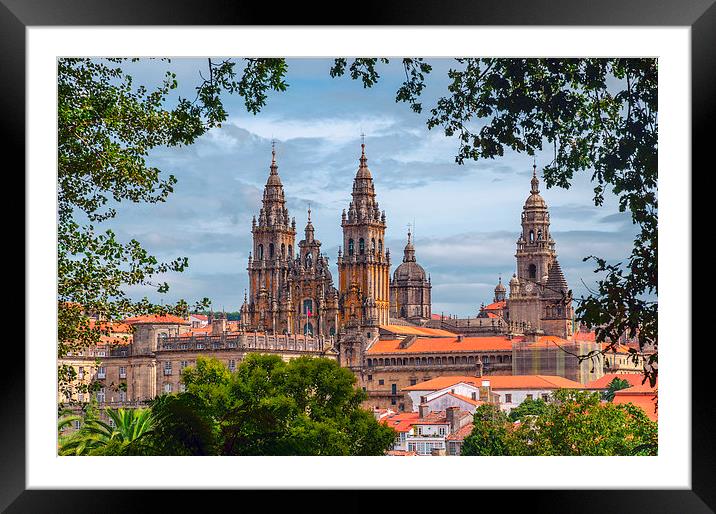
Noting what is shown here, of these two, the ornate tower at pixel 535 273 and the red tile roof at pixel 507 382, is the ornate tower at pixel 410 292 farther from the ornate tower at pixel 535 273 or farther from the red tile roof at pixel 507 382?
the red tile roof at pixel 507 382

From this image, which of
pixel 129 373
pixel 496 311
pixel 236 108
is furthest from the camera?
pixel 496 311

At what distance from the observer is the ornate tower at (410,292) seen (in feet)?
152

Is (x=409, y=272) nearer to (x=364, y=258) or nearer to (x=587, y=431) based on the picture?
(x=364, y=258)

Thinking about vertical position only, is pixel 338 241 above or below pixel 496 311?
above

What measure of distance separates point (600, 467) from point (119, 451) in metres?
1.86

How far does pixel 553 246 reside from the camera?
45781 millimetres

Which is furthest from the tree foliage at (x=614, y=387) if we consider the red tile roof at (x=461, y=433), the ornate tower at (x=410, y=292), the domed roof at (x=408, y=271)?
the domed roof at (x=408, y=271)

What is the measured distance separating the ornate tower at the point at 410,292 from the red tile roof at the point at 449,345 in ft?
22.2

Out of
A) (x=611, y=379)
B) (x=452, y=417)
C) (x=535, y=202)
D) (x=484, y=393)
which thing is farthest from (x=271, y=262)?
(x=452, y=417)

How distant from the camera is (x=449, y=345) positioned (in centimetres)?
3803

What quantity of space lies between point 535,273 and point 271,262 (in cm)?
1105
